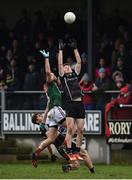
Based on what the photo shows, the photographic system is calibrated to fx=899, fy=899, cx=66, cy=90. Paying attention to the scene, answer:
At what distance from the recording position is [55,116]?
19594 mm

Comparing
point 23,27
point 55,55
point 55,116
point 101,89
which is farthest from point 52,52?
point 55,116

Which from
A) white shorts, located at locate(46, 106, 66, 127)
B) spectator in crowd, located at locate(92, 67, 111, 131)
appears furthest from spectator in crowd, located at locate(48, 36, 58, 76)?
white shorts, located at locate(46, 106, 66, 127)

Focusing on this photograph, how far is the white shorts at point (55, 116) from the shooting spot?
63.0 ft

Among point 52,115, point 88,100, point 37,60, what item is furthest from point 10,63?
point 52,115

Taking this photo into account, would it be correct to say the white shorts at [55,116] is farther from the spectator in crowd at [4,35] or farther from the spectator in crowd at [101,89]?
the spectator in crowd at [4,35]

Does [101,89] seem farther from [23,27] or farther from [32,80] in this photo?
[23,27]

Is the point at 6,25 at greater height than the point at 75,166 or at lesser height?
greater

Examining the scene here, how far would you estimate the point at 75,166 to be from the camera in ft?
59.9

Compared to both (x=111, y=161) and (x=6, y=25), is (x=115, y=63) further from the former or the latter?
(x=6, y=25)

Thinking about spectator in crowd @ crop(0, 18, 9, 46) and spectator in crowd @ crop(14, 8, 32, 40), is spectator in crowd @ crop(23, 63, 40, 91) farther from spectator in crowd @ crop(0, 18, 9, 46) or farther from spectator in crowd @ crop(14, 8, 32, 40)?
spectator in crowd @ crop(0, 18, 9, 46)

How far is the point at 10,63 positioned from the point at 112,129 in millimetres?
4432

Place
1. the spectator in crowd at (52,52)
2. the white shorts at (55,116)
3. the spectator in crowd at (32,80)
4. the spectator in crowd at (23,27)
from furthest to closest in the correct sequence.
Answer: the spectator in crowd at (23,27) < the spectator in crowd at (52,52) < the spectator in crowd at (32,80) < the white shorts at (55,116)

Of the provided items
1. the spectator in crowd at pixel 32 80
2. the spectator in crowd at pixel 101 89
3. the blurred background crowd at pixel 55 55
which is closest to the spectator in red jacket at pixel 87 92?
the blurred background crowd at pixel 55 55

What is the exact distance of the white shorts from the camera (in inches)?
756
